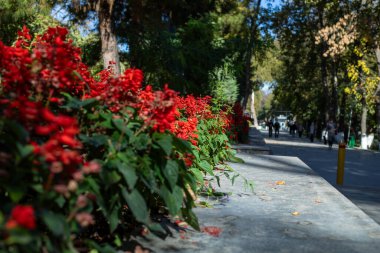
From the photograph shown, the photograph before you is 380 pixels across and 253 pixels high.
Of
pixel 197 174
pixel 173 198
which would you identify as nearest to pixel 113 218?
pixel 173 198

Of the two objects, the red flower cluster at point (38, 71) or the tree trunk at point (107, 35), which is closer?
the red flower cluster at point (38, 71)

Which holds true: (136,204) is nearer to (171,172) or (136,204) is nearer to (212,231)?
(171,172)

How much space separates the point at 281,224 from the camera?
5.23 metres

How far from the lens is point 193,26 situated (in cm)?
2900

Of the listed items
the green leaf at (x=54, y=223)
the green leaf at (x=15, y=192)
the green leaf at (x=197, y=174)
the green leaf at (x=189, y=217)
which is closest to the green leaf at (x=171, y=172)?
the green leaf at (x=189, y=217)

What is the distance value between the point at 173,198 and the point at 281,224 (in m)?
1.97

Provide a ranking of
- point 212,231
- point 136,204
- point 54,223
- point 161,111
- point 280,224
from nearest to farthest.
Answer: point 54,223 → point 136,204 → point 161,111 → point 212,231 → point 280,224

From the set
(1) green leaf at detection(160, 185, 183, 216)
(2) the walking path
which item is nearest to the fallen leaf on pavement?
(2) the walking path

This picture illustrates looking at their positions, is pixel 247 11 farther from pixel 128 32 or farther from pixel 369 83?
pixel 128 32

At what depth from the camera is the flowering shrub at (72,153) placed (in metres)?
2.56

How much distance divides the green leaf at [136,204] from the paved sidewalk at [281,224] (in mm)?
836

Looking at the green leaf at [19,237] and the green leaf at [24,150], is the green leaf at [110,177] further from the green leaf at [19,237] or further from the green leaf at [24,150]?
the green leaf at [19,237]

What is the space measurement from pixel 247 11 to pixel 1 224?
42186 millimetres

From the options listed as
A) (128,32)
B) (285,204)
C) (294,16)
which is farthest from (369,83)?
(285,204)
